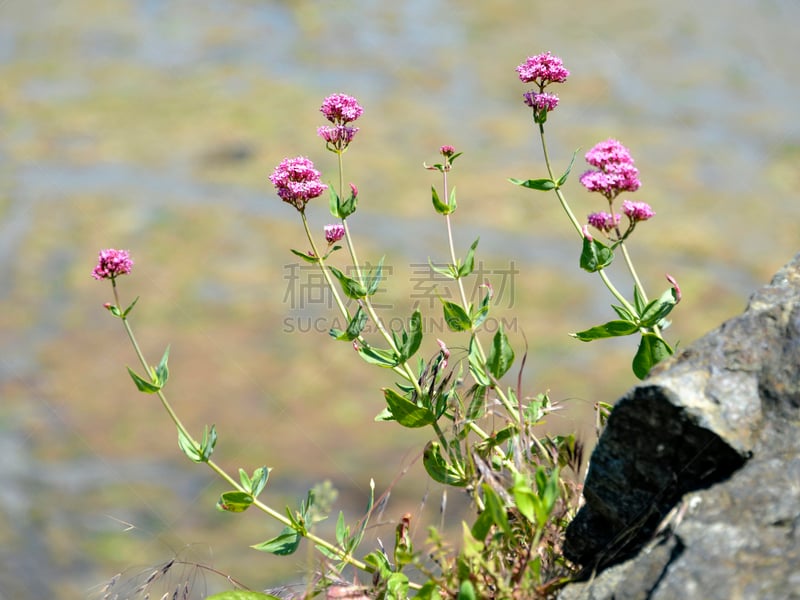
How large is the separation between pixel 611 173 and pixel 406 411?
1210 mm

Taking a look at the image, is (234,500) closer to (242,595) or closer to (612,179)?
(242,595)

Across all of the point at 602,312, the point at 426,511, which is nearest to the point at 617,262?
the point at 602,312

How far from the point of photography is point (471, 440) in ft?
10.3

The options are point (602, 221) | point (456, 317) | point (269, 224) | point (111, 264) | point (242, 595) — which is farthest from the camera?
point (269, 224)

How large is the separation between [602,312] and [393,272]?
8.49 feet

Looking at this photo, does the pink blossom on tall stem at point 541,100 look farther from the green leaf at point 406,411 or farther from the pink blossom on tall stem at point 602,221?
the green leaf at point 406,411

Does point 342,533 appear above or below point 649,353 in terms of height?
below

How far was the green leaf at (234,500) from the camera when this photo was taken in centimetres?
279

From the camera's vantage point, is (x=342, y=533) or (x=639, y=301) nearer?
(x=342, y=533)

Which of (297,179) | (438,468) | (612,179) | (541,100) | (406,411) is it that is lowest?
(438,468)

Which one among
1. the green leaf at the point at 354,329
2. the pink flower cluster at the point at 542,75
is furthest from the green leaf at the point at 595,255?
the green leaf at the point at 354,329

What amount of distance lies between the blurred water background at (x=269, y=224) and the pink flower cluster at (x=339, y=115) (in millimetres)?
3982

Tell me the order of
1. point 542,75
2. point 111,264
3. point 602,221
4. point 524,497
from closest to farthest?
point 524,497 < point 111,264 < point 602,221 < point 542,75

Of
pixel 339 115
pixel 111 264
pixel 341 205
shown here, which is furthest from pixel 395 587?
pixel 339 115
